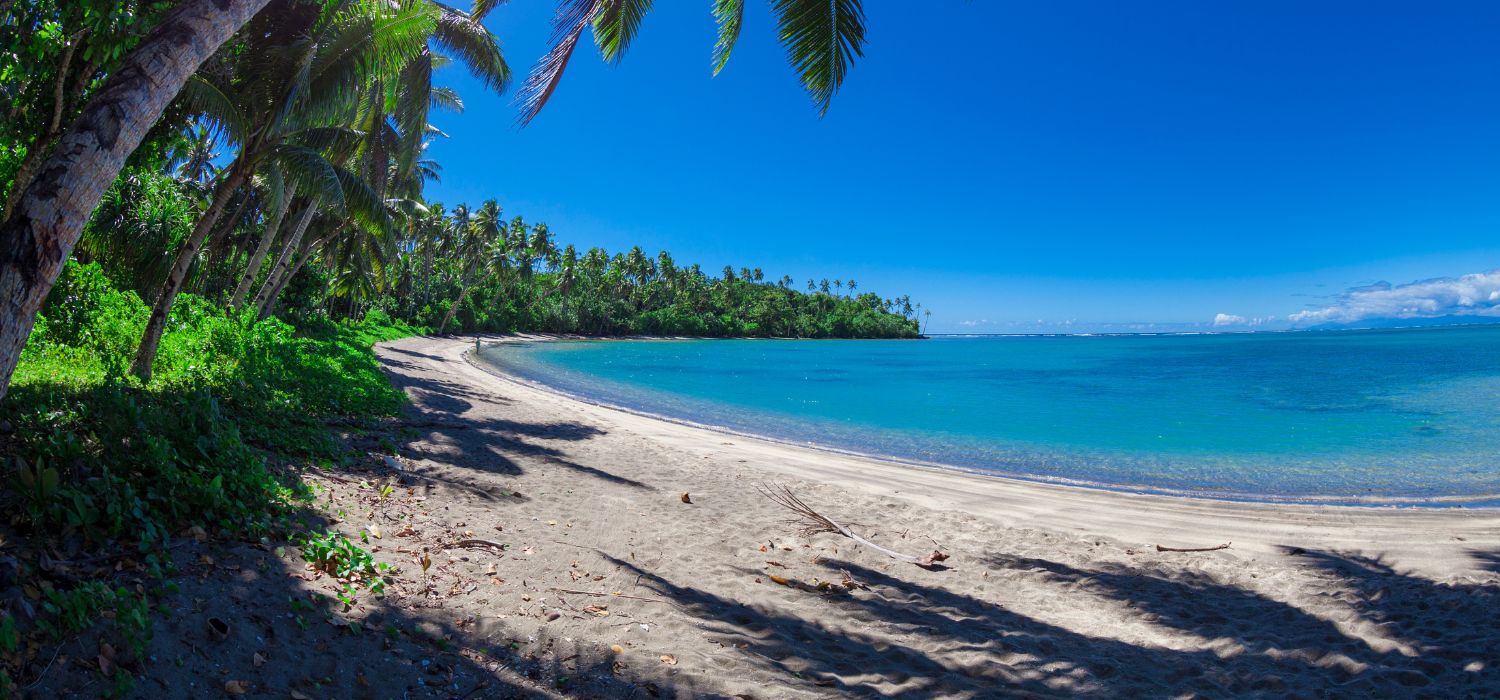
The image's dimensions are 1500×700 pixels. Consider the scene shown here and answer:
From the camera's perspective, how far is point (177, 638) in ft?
9.46

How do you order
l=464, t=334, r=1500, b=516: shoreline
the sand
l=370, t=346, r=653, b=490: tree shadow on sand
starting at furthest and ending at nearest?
l=464, t=334, r=1500, b=516: shoreline
l=370, t=346, r=653, b=490: tree shadow on sand
the sand

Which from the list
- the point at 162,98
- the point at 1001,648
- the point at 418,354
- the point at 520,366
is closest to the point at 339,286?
the point at 418,354

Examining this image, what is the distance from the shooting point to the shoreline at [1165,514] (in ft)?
25.4

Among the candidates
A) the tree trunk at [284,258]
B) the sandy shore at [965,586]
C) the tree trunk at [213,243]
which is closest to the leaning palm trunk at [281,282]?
the tree trunk at [284,258]

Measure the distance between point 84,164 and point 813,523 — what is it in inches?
261

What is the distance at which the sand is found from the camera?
11.6ft

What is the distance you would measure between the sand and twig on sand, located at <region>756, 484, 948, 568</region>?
18cm

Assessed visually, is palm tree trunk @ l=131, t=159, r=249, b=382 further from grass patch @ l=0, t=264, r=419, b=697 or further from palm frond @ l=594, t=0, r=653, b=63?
palm frond @ l=594, t=0, r=653, b=63

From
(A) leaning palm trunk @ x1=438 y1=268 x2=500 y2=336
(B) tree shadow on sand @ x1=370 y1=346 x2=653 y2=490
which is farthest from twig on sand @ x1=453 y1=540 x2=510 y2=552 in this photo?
(A) leaning palm trunk @ x1=438 y1=268 x2=500 y2=336

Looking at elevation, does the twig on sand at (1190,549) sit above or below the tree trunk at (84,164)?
below

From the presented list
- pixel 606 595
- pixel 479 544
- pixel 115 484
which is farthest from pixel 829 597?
pixel 115 484

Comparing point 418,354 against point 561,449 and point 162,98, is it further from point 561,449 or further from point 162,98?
point 162,98

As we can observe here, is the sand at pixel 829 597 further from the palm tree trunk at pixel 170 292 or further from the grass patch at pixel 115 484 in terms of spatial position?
A: the palm tree trunk at pixel 170 292

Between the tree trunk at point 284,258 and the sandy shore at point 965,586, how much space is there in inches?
323
